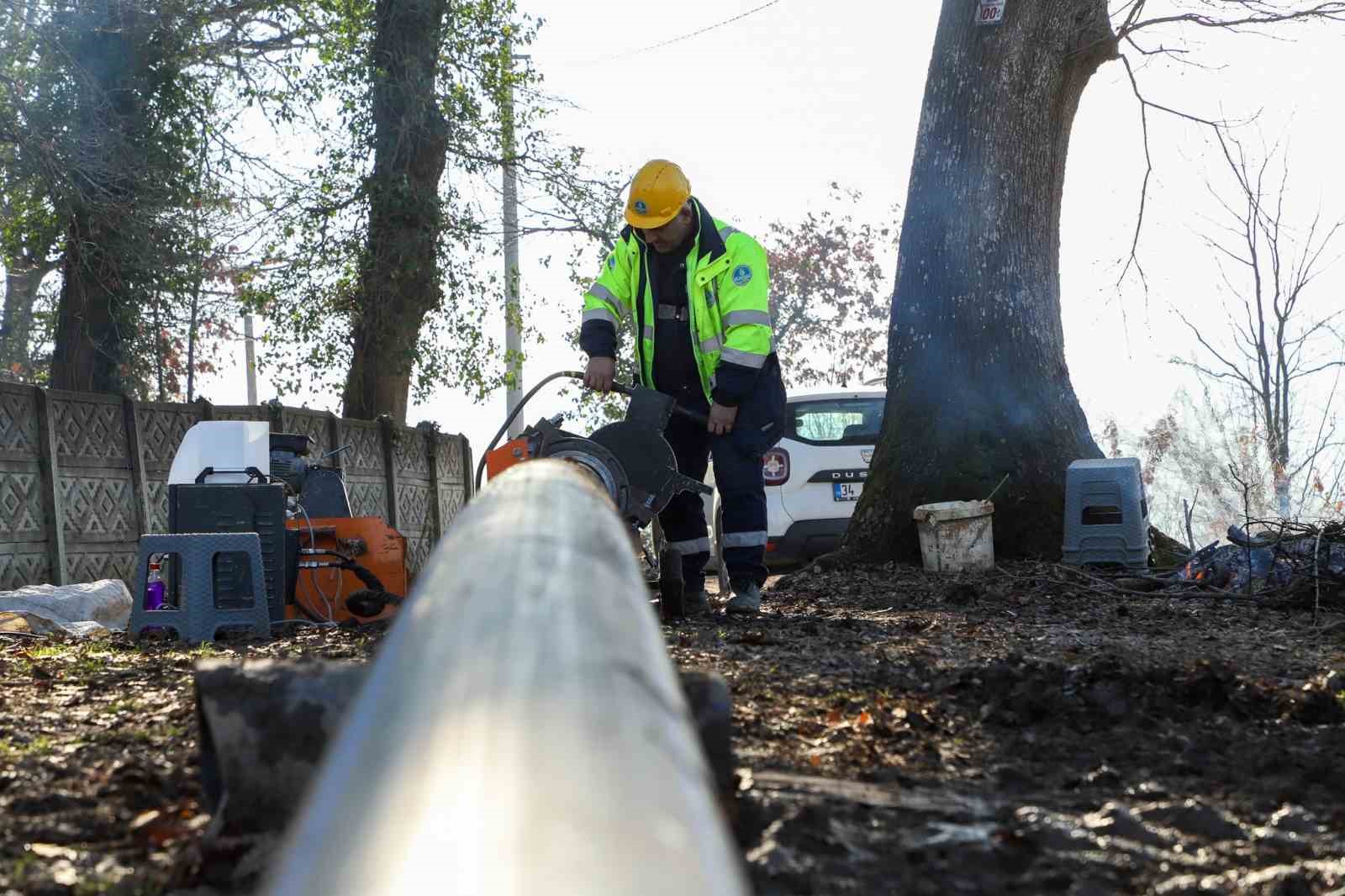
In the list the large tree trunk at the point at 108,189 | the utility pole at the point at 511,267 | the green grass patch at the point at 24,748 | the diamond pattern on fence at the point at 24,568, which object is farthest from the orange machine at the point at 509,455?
the utility pole at the point at 511,267

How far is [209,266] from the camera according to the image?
637 inches

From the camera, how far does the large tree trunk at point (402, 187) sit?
1664 cm

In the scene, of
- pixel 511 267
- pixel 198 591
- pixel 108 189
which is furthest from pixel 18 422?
pixel 511 267

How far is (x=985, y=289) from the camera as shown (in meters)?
10.0

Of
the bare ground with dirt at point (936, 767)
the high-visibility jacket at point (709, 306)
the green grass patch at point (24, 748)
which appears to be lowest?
the bare ground with dirt at point (936, 767)

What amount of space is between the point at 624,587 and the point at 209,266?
15288 mm

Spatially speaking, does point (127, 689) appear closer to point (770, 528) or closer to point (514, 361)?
point (770, 528)

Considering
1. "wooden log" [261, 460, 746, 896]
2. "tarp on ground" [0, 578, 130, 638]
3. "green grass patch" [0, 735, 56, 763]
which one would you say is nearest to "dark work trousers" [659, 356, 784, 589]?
"tarp on ground" [0, 578, 130, 638]

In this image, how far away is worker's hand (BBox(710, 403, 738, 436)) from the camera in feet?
22.1

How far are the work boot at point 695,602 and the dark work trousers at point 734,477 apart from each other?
0.25ft

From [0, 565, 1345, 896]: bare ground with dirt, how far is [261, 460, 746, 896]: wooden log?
77cm

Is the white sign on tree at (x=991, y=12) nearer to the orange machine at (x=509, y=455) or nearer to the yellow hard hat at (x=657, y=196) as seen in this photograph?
the yellow hard hat at (x=657, y=196)

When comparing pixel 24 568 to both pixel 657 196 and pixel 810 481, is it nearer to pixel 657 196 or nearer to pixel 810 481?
pixel 810 481

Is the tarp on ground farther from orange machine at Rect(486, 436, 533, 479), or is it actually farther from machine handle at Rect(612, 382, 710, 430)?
machine handle at Rect(612, 382, 710, 430)
